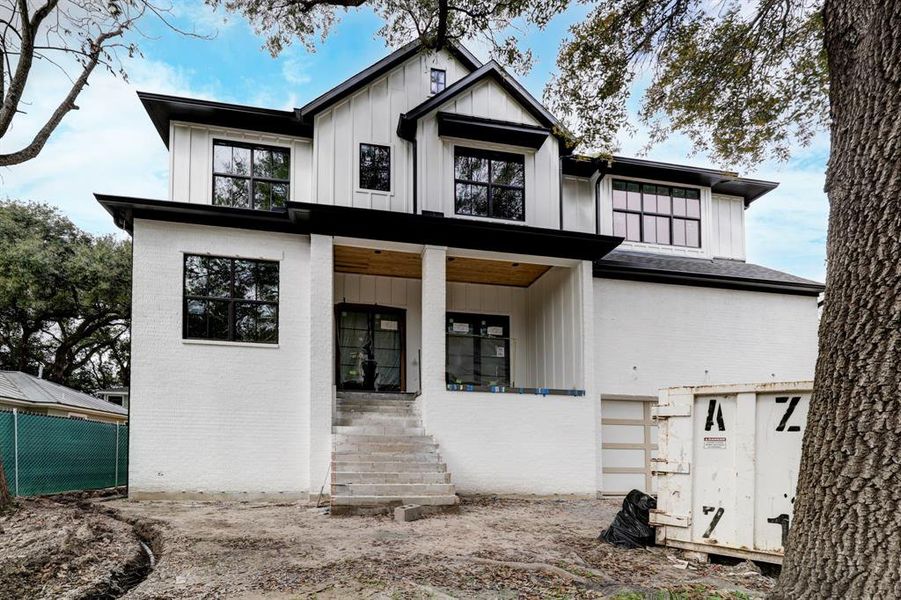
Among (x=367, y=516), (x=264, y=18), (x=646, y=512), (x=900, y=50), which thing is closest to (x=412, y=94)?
(x=264, y=18)

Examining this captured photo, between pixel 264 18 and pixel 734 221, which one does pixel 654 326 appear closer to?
pixel 734 221

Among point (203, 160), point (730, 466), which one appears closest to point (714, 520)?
point (730, 466)

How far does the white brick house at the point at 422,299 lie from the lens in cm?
1029

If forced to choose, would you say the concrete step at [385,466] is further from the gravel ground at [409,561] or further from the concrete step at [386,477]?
the gravel ground at [409,561]

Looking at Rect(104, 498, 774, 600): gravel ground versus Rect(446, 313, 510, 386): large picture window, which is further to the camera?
Rect(446, 313, 510, 386): large picture window

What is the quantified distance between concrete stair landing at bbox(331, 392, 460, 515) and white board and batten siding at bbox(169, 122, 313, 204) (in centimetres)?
442

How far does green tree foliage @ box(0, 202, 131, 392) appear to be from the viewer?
1964cm

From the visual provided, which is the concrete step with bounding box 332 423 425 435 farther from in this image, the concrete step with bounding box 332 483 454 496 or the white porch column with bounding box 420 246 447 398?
the concrete step with bounding box 332 483 454 496

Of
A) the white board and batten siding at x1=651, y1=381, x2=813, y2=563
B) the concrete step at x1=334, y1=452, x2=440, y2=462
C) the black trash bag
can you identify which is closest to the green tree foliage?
the concrete step at x1=334, y1=452, x2=440, y2=462

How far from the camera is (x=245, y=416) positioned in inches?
409

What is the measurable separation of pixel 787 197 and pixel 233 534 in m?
14.8

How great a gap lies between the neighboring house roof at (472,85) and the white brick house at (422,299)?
0.17 ft

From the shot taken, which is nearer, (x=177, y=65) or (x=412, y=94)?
(x=177, y=65)

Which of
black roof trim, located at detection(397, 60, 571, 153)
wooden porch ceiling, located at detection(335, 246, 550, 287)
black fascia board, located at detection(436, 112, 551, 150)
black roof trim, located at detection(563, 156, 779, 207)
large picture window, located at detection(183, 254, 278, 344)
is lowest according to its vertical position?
large picture window, located at detection(183, 254, 278, 344)
